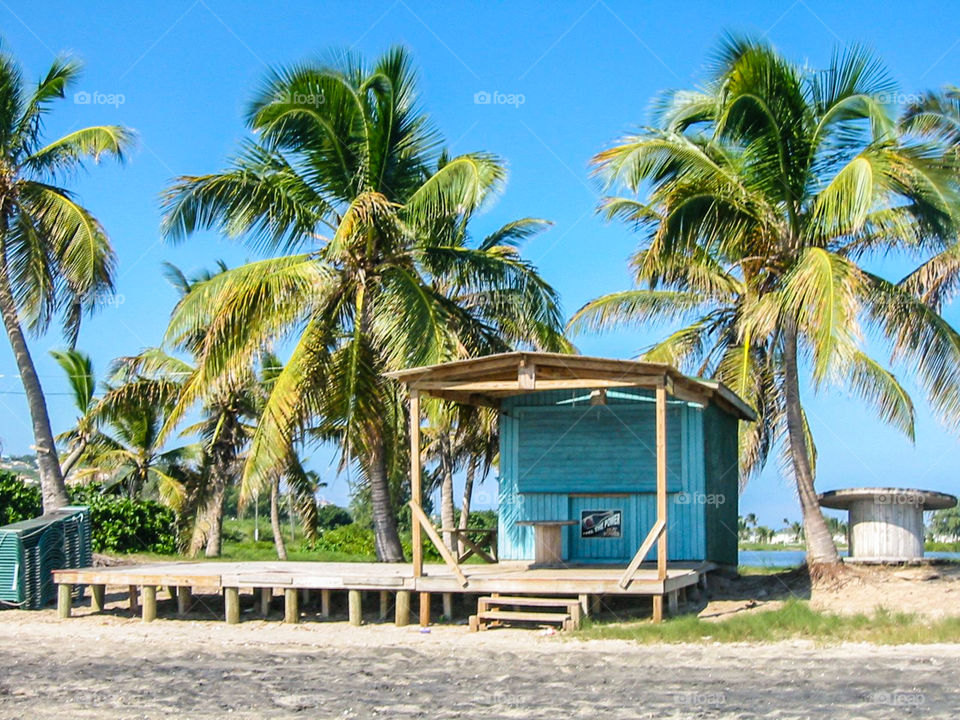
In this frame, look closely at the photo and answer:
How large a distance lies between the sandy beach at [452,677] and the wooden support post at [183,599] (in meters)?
2.03

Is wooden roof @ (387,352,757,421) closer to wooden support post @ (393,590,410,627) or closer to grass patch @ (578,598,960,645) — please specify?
wooden support post @ (393,590,410,627)

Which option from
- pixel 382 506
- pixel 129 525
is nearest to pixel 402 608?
pixel 382 506

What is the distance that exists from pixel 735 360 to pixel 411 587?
8.48m

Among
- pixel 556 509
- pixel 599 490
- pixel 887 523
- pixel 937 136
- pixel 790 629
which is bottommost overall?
pixel 790 629

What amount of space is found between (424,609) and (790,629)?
4.78 m

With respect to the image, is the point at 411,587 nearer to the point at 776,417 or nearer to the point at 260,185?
the point at 260,185

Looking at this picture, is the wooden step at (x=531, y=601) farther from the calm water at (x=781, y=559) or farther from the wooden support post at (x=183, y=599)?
the calm water at (x=781, y=559)

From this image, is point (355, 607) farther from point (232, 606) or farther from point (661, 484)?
point (661, 484)

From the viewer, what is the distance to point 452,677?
11734 mm

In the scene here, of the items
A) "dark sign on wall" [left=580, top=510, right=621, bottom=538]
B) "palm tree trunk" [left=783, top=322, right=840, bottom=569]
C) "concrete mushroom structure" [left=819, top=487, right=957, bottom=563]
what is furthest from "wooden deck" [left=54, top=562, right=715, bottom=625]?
"concrete mushroom structure" [left=819, top=487, right=957, bottom=563]

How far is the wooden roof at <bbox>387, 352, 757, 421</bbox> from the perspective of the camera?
49.3 ft

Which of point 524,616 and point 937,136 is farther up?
point 937,136

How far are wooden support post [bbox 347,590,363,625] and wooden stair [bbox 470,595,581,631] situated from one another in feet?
5.48

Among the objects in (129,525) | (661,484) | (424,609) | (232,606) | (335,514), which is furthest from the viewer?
(335,514)
